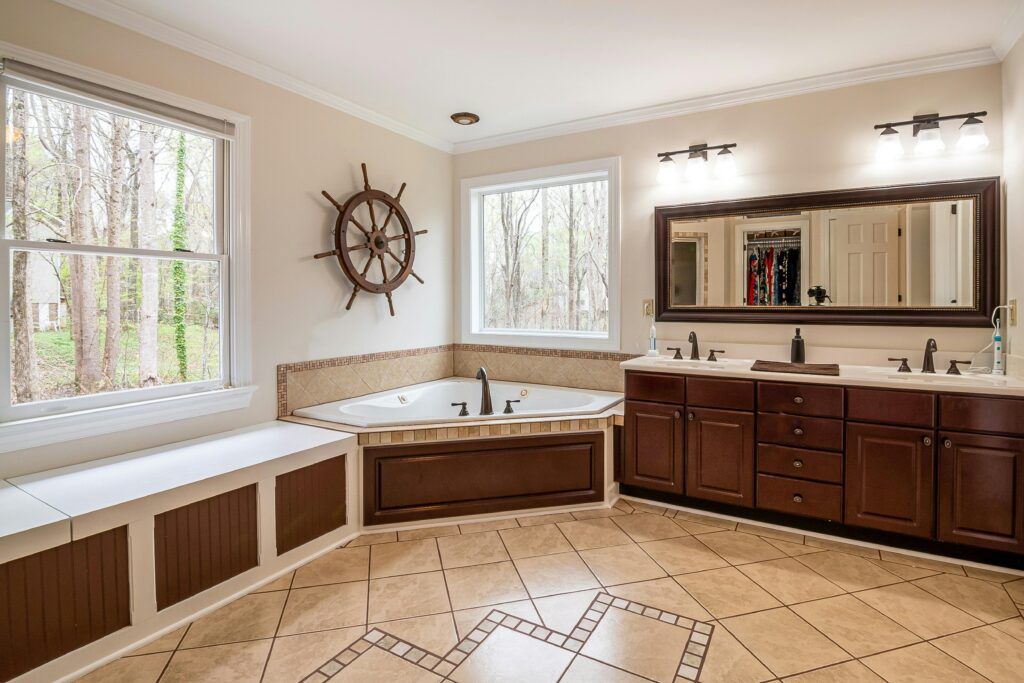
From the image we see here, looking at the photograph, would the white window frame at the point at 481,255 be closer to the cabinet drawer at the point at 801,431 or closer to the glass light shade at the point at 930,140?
the cabinet drawer at the point at 801,431

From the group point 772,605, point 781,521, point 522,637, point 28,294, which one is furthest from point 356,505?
point 781,521

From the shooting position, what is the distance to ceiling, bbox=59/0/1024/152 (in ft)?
7.76

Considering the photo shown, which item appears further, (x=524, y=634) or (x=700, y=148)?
(x=700, y=148)

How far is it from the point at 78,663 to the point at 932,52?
443cm

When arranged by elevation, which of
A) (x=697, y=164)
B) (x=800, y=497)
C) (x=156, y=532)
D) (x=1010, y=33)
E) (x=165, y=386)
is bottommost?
(x=800, y=497)

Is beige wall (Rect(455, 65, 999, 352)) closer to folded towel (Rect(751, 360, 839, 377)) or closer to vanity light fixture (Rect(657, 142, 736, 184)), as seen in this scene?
vanity light fixture (Rect(657, 142, 736, 184))

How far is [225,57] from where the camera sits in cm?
278

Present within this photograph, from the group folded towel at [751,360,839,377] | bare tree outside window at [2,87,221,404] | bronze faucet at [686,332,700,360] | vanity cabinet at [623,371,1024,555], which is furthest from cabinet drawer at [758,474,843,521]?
bare tree outside window at [2,87,221,404]

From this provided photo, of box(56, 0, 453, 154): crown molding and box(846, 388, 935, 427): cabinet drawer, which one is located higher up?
box(56, 0, 453, 154): crown molding

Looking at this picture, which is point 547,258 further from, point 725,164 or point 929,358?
point 929,358

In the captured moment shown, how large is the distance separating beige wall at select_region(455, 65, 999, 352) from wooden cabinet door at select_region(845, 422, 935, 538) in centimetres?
65

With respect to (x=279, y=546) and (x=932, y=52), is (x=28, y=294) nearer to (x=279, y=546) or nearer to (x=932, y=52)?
(x=279, y=546)

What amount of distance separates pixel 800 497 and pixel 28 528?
3156 millimetres

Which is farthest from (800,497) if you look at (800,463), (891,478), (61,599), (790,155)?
(61,599)
